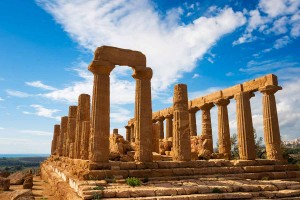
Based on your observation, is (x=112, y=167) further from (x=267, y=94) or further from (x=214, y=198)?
(x=267, y=94)

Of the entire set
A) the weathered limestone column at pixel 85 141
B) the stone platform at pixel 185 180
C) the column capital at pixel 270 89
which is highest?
the column capital at pixel 270 89

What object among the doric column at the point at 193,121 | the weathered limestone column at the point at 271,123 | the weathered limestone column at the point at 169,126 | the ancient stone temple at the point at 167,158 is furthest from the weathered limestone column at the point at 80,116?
the weathered limestone column at the point at 169,126

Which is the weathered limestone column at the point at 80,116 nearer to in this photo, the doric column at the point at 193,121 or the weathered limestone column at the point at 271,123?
the doric column at the point at 193,121

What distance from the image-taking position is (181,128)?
16750 mm

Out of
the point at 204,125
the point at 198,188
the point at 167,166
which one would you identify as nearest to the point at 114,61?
the point at 167,166

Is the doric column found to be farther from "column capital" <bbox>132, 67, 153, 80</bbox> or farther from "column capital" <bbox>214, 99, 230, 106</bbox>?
"column capital" <bbox>132, 67, 153, 80</bbox>

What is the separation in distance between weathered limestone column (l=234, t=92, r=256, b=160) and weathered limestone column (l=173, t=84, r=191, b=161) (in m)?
5.25

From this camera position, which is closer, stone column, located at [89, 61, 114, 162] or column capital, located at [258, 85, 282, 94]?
stone column, located at [89, 61, 114, 162]

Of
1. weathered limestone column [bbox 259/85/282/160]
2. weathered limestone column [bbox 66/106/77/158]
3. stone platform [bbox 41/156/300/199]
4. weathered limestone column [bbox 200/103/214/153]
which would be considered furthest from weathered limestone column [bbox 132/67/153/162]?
weathered limestone column [bbox 200/103/214/153]

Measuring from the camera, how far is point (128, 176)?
45.1ft

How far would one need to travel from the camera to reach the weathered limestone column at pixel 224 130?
934 inches

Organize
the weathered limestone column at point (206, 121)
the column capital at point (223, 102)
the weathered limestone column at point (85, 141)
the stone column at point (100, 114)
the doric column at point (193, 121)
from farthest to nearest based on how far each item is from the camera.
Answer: the doric column at point (193, 121), the weathered limestone column at point (206, 121), the column capital at point (223, 102), the weathered limestone column at point (85, 141), the stone column at point (100, 114)

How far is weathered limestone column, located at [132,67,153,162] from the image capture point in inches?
604

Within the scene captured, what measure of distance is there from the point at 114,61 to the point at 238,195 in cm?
918
